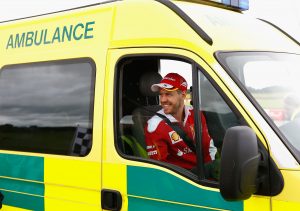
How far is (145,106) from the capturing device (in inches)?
139

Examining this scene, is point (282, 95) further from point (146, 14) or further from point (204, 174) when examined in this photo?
point (146, 14)

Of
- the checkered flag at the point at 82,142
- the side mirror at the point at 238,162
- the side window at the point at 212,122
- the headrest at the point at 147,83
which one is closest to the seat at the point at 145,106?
the headrest at the point at 147,83

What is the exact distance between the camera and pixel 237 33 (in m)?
3.14

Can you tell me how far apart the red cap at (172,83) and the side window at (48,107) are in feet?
1.63

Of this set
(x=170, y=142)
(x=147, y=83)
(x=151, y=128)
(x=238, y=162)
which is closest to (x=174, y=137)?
(x=170, y=142)

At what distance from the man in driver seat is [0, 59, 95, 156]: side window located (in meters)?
0.47

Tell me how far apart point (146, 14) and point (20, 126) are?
4.92 ft

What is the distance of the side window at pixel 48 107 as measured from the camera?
3.49 m

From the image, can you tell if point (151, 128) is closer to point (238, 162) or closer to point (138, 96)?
point (138, 96)

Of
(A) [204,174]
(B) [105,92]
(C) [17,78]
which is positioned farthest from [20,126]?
(A) [204,174]

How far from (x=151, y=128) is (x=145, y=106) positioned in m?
0.27

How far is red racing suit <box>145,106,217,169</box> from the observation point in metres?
3.03

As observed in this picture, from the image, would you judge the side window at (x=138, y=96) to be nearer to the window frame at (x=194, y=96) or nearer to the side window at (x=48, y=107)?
the window frame at (x=194, y=96)

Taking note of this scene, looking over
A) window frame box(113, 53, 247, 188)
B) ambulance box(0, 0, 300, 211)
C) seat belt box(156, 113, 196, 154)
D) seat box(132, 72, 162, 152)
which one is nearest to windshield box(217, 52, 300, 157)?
ambulance box(0, 0, 300, 211)
